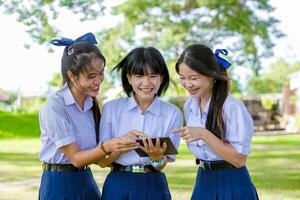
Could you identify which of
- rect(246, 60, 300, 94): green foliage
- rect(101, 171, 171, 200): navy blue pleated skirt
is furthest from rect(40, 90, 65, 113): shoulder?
rect(246, 60, 300, 94): green foliage

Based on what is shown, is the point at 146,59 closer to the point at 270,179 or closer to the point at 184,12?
the point at 270,179

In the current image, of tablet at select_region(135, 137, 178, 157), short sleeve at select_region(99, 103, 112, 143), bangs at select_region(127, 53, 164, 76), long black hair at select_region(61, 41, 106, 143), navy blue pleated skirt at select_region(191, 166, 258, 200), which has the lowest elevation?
navy blue pleated skirt at select_region(191, 166, 258, 200)

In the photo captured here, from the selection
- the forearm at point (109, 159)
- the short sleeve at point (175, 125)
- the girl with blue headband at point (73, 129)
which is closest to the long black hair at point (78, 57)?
the girl with blue headband at point (73, 129)

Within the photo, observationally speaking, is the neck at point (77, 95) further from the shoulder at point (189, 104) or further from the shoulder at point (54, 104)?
the shoulder at point (189, 104)

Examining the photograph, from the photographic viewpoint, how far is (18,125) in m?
20.0

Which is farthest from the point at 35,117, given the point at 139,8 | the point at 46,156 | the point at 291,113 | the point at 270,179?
the point at 46,156

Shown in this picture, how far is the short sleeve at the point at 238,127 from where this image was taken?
2604 millimetres

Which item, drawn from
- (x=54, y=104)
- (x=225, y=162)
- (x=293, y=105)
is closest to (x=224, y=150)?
(x=225, y=162)

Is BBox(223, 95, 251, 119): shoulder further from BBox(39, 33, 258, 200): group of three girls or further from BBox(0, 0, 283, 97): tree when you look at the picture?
BBox(0, 0, 283, 97): tree

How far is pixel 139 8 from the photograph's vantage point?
1752cm

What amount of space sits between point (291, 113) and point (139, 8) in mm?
9419

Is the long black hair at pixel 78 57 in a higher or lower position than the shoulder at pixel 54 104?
higher

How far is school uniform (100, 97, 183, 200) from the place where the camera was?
2.65 meters

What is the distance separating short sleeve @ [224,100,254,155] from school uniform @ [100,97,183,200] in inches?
9.3
